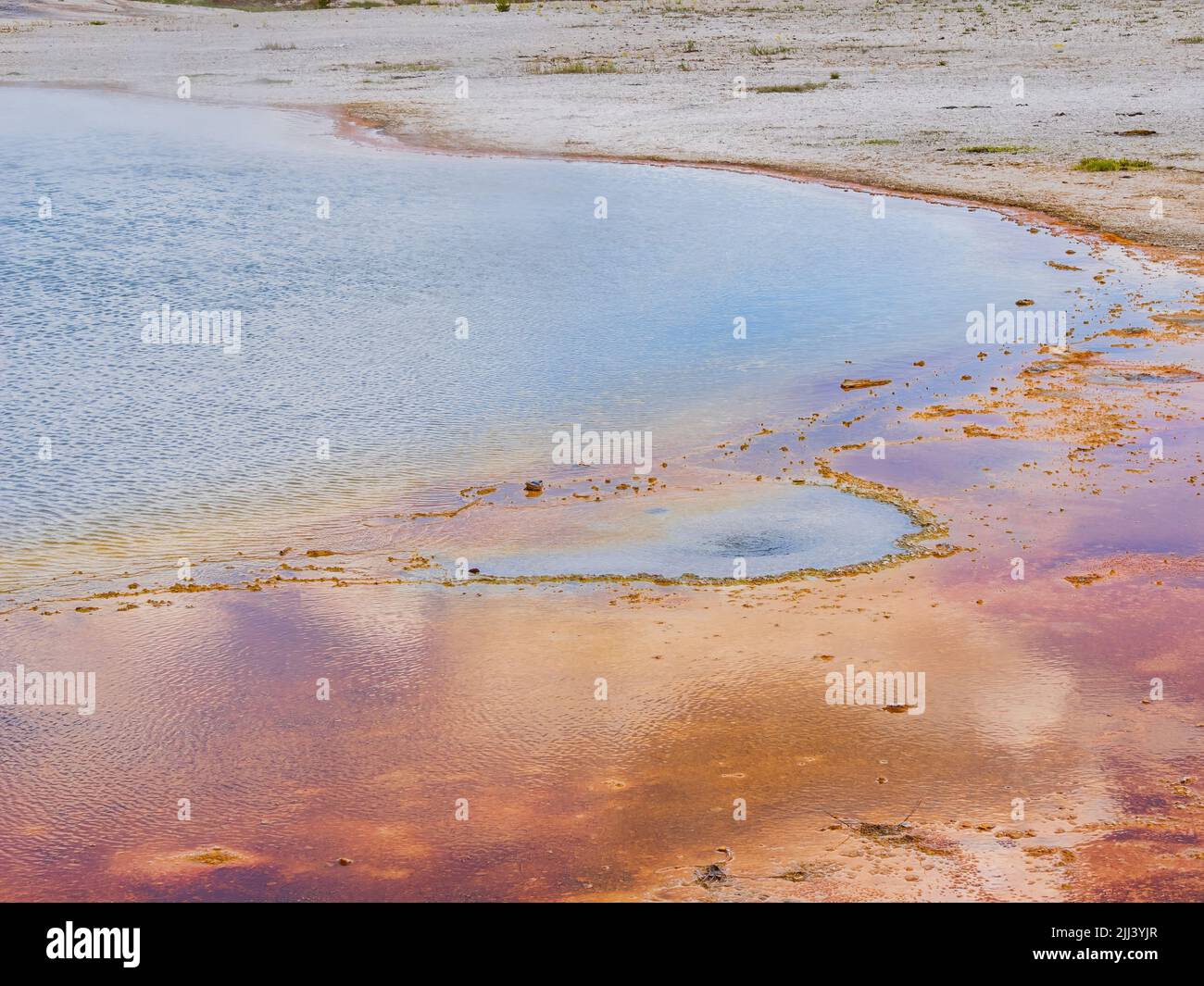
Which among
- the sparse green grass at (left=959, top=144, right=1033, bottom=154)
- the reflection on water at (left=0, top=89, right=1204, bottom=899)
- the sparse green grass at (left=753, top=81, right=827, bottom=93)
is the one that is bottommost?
the reflection on water at (left=0, top=89, right=1204, bottom=899)

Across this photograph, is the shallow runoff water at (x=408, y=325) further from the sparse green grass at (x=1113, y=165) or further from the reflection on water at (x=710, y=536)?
the sparse green grass at (x=1113, y=165)

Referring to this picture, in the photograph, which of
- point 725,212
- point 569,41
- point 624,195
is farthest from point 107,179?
point 569,41

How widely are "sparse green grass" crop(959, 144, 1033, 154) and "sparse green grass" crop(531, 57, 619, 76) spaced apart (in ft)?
40.8

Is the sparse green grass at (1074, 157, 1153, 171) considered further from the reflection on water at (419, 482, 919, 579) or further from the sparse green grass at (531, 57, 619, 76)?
the reflection on water at (419, 482, 919, 579)

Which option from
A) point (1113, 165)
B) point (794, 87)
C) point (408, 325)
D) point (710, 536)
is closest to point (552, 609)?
point (710, 536)

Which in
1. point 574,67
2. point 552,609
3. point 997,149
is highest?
point 574,67

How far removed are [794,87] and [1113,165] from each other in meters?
10.9

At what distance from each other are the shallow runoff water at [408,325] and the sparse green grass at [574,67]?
10.8 m

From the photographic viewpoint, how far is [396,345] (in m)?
14.5

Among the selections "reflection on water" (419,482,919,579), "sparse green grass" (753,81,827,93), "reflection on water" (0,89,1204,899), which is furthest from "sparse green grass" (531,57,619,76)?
"reflection on water" (419,482,919,579)

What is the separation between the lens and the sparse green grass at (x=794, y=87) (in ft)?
105

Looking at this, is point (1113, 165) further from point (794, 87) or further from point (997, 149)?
point (794, 87)

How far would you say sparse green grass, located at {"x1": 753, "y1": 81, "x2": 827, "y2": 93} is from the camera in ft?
105

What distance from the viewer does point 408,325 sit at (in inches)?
599
